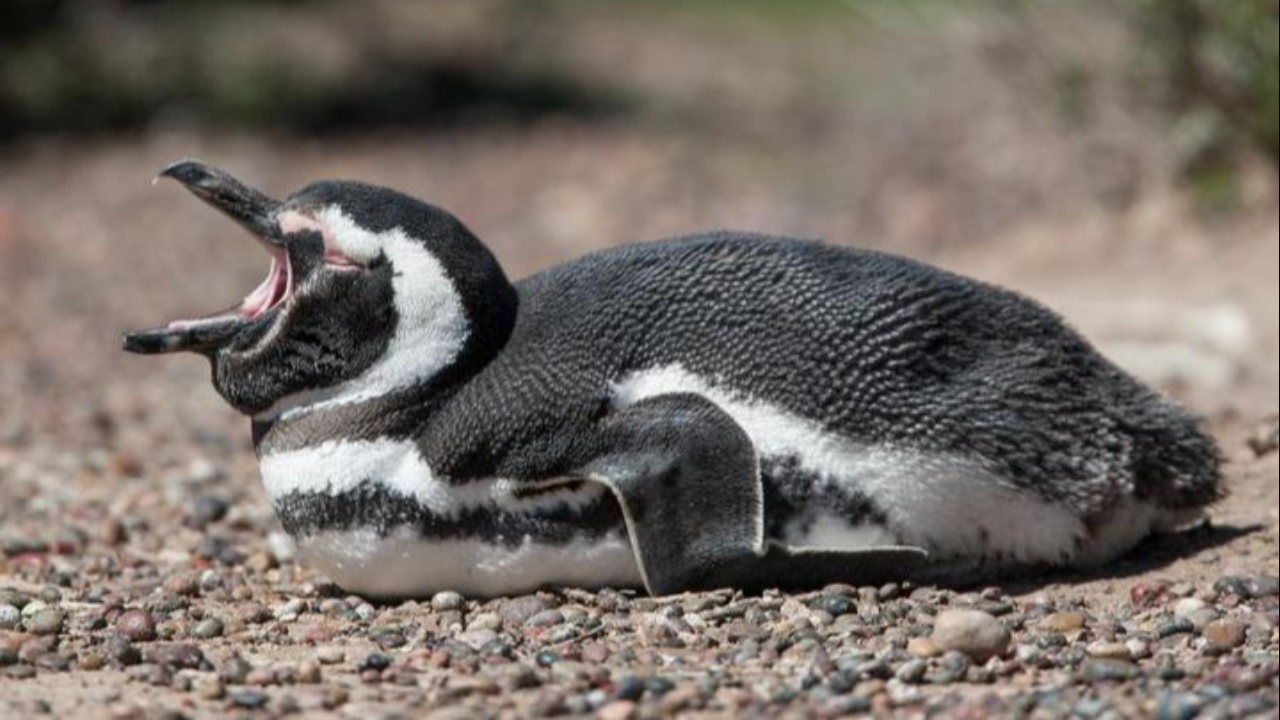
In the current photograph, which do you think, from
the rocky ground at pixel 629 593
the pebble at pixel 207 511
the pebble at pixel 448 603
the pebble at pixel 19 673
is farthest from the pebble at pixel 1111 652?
the pebble at pixel 207 511

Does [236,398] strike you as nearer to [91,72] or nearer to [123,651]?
[123,651]

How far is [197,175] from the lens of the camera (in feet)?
14.6

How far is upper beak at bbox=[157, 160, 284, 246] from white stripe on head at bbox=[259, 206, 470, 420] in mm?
121

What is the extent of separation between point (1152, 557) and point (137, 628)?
220 centimetres

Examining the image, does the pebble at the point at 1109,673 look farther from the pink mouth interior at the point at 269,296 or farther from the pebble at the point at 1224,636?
the pink mouth interior at the point at 269,296

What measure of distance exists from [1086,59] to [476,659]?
6.09 meters

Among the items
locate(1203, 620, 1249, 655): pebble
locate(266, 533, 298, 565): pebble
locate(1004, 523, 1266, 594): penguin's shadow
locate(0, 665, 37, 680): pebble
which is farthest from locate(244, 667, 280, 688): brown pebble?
locate(1203, 620, 1249, 655): pebble

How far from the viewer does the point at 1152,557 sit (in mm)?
4758

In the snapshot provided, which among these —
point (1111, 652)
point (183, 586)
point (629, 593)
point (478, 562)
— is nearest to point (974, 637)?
point (1111, 652)

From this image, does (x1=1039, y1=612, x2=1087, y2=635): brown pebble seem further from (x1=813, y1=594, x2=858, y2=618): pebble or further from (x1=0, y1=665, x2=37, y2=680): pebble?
(x1=0, y1=665, x2=37, y2=680): pebble

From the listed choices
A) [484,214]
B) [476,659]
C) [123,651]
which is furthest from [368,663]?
[484,214]

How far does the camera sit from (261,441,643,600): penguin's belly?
14.0ft

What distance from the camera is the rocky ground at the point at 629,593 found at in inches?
147

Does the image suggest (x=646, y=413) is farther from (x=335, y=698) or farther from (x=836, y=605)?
(x=335, y=698)
